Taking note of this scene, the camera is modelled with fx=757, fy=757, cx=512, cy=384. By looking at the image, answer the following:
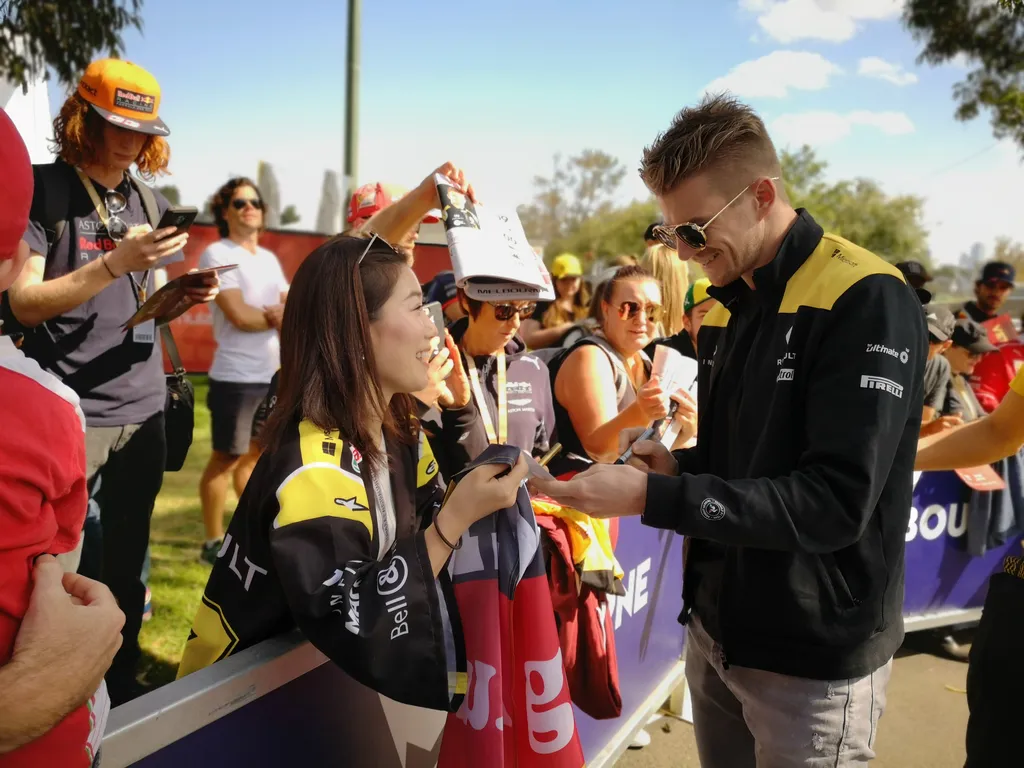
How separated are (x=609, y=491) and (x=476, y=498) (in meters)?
0.30

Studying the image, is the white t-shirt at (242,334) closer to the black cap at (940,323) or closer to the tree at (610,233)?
the black cap at (940,323)

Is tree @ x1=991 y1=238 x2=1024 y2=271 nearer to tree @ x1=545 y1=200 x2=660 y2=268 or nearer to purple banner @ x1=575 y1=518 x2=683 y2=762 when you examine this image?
tree @ x1=545 y1=200 x2=660 y2=268

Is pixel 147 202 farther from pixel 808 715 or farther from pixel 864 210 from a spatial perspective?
pixel 864 210

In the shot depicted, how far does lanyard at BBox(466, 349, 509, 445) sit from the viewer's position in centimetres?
313

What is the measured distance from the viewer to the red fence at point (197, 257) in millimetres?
10969

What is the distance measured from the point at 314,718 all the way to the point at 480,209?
5.43ft

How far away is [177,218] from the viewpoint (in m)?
2.91

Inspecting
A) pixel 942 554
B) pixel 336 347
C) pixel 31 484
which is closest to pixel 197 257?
pixel 942 554

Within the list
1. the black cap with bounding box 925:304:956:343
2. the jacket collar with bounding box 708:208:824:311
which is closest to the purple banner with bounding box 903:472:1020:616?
the black cap with bounding box 925:304:956:343

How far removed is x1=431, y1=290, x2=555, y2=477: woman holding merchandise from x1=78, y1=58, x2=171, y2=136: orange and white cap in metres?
1.49

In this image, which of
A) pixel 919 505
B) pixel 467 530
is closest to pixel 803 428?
pixel 467 530

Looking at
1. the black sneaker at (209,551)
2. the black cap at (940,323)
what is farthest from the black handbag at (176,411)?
the black cap at (940,323)

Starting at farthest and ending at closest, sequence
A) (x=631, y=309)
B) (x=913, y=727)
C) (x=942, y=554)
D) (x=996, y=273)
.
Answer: (x=996, y=273) → (x=942, y=554) → (x=913, y=727) → (x=631, y=309)

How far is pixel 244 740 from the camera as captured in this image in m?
1.50
